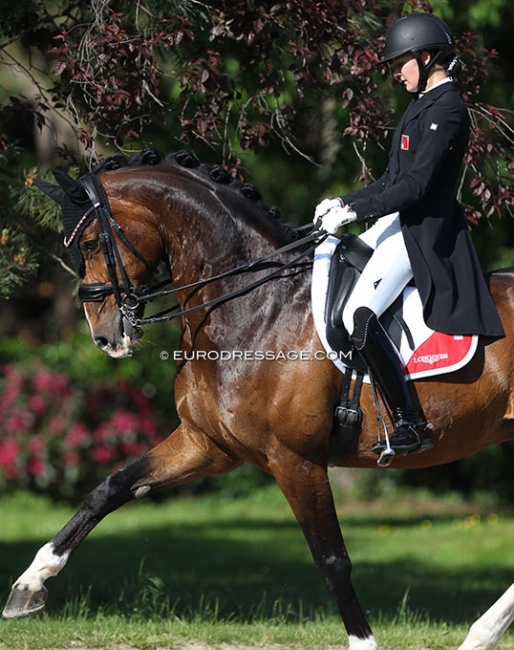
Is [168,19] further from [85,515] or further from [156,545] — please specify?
[156,545]

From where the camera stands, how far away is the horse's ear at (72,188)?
5.18m

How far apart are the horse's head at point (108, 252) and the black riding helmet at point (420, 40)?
4.89 feet

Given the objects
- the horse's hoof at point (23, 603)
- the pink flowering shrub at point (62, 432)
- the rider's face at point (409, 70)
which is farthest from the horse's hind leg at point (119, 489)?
the pink flowering shrub at point (62, 432)

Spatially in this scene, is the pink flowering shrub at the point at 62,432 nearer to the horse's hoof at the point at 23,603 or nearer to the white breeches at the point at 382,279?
the horse's hoof at the point at 23,603

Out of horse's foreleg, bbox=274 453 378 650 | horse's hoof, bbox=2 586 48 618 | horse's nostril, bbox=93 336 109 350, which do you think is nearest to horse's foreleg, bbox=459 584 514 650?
horse's foreleg, bbox=274 453 378 650

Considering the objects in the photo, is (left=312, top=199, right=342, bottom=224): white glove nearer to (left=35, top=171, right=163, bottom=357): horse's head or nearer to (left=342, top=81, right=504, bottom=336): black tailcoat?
(left=342, top=81, right=504, bottom=336): black tailcoat

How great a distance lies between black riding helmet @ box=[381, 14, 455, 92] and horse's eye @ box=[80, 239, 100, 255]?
171 cm

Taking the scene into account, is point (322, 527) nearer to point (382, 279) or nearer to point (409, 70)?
point (382, 279)

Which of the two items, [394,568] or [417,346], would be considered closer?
[417,346]

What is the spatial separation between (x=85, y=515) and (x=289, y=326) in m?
1.47

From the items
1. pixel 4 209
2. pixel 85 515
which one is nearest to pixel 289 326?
pixel 85 515

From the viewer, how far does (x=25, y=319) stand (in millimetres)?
19016

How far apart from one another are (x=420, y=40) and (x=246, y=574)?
6156 mm

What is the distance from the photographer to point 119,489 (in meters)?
5.60
